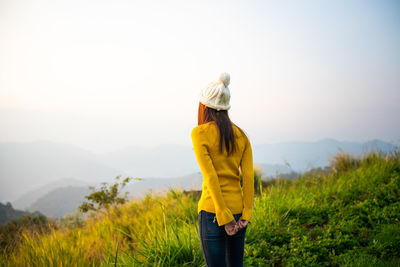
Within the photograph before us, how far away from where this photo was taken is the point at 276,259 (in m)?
3.31

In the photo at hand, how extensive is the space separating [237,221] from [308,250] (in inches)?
82.5

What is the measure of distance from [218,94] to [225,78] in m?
0.19

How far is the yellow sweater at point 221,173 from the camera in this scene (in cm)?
185

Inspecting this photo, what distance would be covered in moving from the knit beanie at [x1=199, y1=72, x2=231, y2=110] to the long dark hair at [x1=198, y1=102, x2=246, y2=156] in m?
0.05

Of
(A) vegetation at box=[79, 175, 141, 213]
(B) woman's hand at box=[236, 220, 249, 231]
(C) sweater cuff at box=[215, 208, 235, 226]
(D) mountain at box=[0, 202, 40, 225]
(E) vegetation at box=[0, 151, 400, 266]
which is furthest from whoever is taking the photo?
(D) mountain at box=[0, 202, 40, 225]

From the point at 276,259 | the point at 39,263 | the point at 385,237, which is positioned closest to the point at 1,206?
the point at 39,263

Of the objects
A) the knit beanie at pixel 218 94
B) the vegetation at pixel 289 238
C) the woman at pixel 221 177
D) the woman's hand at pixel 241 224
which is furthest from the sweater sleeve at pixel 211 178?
the vegetation at pixel 289 238

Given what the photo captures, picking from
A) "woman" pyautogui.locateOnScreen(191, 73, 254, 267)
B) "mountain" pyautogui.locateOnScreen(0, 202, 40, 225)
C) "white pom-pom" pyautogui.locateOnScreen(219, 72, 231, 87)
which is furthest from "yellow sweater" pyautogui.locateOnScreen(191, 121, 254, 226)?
"mountain" pyautogui.locateOnScreen(0, 202, 40, 225)

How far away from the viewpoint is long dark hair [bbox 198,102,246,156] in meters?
1.95

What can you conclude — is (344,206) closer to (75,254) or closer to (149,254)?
(149,254)

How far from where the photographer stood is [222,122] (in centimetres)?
200

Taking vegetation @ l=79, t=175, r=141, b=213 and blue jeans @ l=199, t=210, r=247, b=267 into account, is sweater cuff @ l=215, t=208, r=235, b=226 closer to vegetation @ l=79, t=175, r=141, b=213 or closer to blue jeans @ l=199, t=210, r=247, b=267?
blue jeans @ l=199, t=210, r=247, b=267

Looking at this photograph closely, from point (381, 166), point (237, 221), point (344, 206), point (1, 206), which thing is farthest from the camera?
point (1, 206)

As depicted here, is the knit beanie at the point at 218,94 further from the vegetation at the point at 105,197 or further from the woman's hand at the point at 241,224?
the vegetation at the point at 105,197
